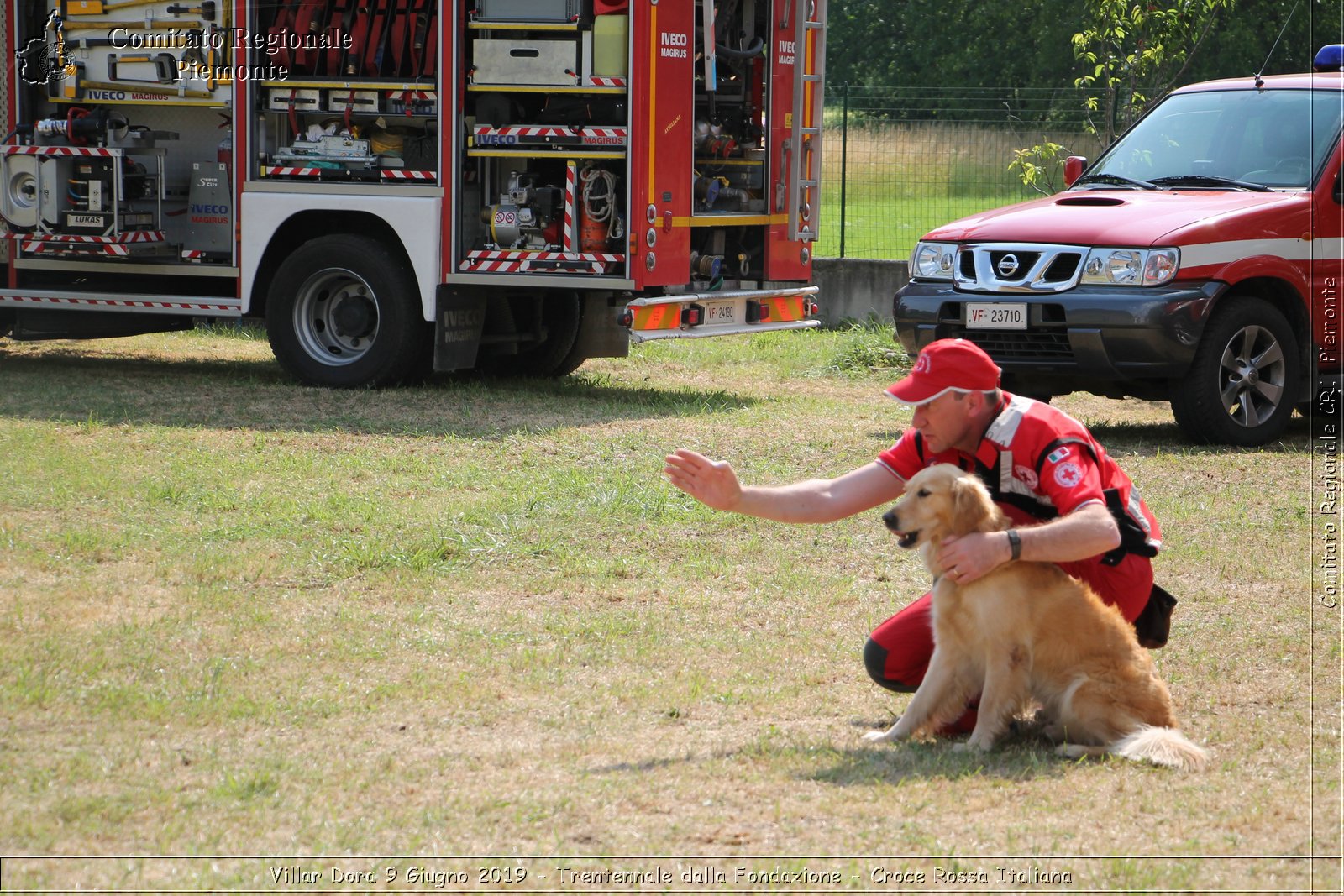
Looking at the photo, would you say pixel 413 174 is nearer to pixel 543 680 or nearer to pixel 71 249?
pixel 71 249

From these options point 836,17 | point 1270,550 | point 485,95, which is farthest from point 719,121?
point 836,17

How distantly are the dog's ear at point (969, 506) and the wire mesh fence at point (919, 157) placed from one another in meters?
13.1

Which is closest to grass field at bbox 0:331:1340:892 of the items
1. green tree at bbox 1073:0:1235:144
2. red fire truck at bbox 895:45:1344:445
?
red fire truck at bbox 895:45:1344:445

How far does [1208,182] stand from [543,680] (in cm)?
643

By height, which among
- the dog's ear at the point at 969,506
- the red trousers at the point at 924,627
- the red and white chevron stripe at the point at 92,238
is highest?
the red and white chevron stripe at the point at 92,238

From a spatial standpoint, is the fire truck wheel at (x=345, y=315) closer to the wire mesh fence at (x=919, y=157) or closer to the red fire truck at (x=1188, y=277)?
the red fire truck at (x=1188, y=277)

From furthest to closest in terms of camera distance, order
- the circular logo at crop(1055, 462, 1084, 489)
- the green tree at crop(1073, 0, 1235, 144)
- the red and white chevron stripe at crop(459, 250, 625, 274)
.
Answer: the green tree at crop(1073, 0, 1235, 144) → the red and white chevron stripe at crop(459, 250, 625, 274) → the circular logo at crop(1055, 462, 1084, 489)

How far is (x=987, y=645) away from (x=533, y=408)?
661 centimetres

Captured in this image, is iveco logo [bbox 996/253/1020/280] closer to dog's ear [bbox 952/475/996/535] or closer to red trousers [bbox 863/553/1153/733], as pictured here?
red trousers [bbox 863/553/1153/733]

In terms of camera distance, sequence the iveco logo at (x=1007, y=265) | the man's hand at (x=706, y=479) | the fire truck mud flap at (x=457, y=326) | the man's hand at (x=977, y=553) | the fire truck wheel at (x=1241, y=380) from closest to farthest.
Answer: the man's hand at (x=977, y=553), the man's hand at (x=706, y=479), the fire truck wheel at (x=1241, y=380), the iveco logo at (x=1007, y=265), the fire truck mud flap at (x=457, y=326)

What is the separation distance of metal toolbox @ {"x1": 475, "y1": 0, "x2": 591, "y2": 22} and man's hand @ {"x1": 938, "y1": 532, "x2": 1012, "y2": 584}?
7.16m

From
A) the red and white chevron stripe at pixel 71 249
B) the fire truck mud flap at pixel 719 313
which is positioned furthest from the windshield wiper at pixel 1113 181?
the red and white chevron stripe at pixel 71 249

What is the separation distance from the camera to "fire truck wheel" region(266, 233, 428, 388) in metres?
11.1

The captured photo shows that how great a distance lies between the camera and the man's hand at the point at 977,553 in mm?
4215
